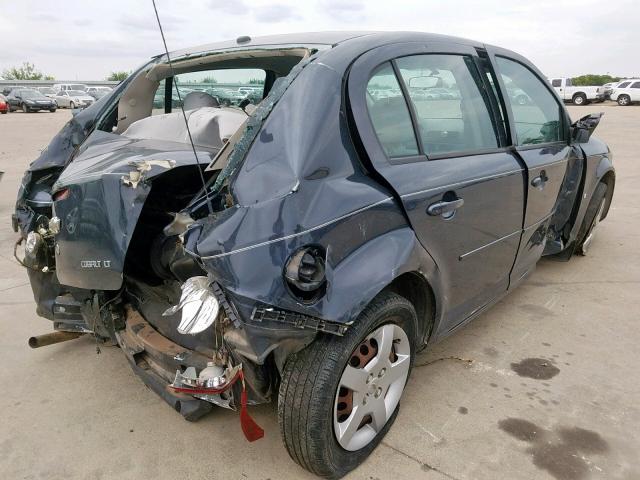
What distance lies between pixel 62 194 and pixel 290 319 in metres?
1.27

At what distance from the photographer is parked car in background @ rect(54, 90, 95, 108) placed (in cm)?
3456

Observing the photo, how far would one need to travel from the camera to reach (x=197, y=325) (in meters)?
1.72

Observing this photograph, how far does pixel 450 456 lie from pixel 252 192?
1.39 m

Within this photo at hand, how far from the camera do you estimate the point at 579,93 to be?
31.8 meters

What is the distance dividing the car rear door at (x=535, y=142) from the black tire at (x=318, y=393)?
1.48 metres

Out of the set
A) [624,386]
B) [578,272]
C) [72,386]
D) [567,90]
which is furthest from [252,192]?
[567,90]

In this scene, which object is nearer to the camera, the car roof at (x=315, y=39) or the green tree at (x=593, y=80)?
the car roof at (x=315, y=39)

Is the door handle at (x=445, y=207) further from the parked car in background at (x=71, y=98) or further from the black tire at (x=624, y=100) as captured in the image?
the parked car in background at (x=71, y=98)

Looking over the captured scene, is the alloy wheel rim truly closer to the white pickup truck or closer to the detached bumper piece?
the detached bumper piece

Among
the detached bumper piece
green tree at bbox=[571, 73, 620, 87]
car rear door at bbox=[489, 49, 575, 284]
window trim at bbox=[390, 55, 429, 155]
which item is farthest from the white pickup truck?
the detached bumper piece

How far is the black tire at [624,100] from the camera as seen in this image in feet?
99.1

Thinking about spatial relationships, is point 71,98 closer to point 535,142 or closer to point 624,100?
point 624,100

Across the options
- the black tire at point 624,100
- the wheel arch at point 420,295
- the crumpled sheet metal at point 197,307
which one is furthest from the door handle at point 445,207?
the black tire at point 624,100

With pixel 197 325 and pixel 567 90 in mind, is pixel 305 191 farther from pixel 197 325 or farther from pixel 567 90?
pixel 567 90
